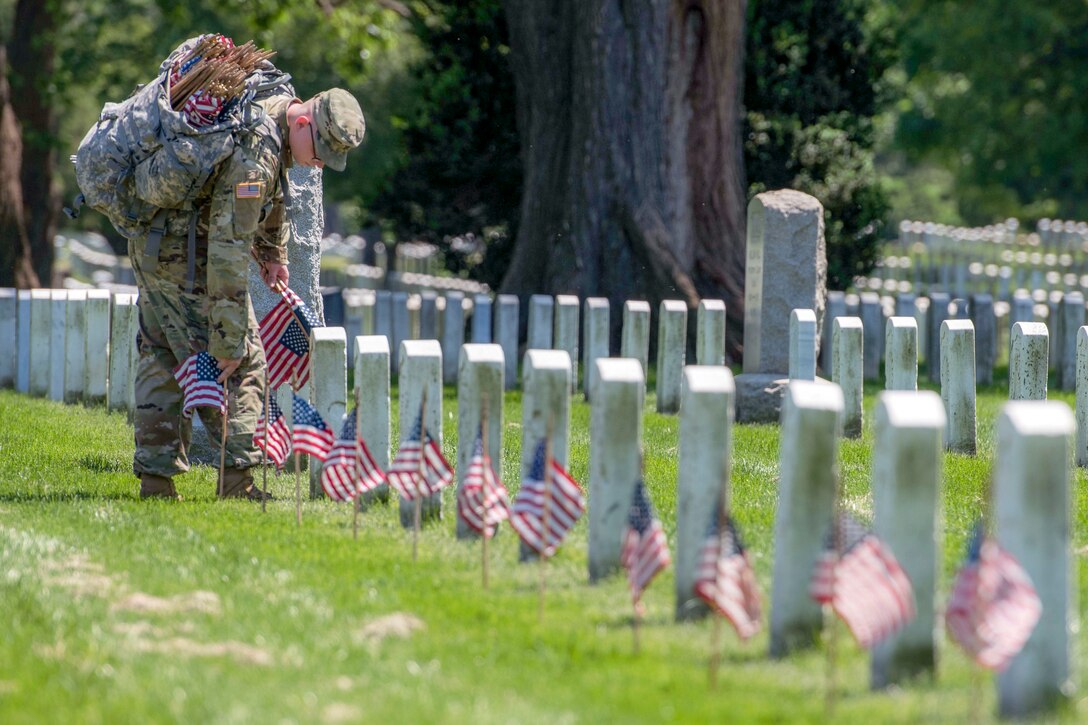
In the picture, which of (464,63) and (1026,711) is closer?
(1026,711)

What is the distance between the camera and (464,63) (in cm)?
1973

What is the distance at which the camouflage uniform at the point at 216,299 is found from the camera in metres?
7.52

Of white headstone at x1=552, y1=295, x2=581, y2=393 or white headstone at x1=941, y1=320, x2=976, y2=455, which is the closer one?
white headstone at x1=941, y1=320, x2=976, y2=455

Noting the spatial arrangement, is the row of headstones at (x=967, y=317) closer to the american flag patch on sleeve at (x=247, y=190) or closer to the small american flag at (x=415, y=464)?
the american flag patch on sleeve at (x=247, y=190)

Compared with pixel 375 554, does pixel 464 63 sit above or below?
above

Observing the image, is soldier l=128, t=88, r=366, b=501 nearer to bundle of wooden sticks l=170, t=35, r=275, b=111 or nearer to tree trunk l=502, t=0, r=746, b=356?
bundle of wooden sticks l=170, t=35, r=275, b=111

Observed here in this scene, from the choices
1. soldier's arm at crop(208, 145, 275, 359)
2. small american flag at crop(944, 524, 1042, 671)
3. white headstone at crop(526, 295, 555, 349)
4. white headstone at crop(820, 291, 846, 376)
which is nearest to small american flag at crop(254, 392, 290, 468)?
soldier's arm at crop(208, 145, 275, 359)

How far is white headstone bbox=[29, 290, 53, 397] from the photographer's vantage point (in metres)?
13.3

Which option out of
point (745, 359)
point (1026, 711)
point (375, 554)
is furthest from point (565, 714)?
point (745, 359)

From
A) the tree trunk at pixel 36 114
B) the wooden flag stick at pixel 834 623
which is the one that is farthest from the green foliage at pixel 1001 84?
the wooden flag stick at pixel 834 623

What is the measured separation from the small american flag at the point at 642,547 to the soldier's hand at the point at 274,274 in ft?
10.3

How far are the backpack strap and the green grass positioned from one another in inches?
47.7

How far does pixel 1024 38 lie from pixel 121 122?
2751 centimetres

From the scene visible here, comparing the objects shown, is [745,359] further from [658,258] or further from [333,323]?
[333,323]
